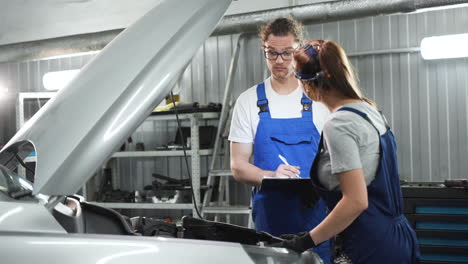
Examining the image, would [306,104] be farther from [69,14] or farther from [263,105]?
[69,14]

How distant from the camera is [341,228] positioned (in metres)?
1.52

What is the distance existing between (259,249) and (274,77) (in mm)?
1228

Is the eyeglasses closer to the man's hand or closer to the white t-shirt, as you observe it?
the white t-shirt

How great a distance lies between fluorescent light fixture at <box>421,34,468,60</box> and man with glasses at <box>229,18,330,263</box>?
2.67 meters

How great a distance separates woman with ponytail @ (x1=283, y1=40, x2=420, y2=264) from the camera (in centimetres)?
152

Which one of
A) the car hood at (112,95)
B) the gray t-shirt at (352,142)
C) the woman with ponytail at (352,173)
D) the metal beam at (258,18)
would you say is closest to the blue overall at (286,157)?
the woman with ponytail at (352,173)

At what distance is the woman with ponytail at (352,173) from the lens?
1.52m

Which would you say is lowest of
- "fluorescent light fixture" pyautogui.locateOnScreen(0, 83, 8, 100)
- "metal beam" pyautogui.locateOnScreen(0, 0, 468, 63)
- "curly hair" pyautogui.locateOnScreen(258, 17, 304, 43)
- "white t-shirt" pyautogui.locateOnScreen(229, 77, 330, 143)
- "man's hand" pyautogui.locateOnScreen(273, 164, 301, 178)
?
"man's hand" pyautogui.locateOnScreen(273, 164, 301, 178)

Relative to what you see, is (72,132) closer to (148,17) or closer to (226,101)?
(148,17)

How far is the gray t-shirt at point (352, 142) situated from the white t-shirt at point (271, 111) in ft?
A: 2.58

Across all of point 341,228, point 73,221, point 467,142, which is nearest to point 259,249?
point 341,228

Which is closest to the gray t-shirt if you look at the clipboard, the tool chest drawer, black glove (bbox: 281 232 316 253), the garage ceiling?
black glove (bbox: 281 232 316 253)

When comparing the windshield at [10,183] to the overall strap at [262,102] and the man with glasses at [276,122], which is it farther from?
the overall strap at [262,102]

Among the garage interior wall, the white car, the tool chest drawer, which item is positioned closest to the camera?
the white car
